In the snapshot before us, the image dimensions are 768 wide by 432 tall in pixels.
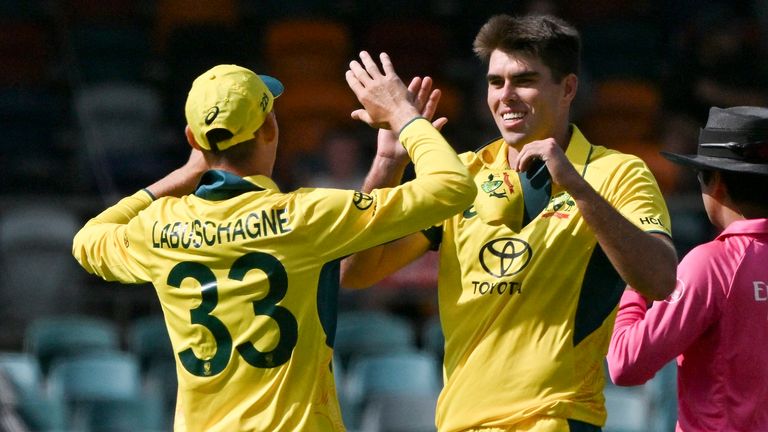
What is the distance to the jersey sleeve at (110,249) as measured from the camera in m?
4.42

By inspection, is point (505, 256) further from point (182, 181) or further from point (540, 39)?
point (182, 181)

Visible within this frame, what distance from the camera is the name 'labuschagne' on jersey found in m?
4.19

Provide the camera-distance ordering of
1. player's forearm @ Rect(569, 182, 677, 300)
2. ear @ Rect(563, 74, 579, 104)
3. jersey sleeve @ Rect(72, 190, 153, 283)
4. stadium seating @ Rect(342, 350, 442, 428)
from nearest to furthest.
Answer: player's forearm @ Rect(569, 182, 677, 300)
jersey sleeve @ Rect(72, 190, 153, 283)
ear @ Rect(563, 74, 579, 104)
stadium seating @ Rect(342, 350, 442, 428)

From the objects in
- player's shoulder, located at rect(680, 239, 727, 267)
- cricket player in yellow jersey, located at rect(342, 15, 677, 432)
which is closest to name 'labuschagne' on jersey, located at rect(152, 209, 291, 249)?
cricket player in yellow jersey, located at rect(342, 15, 677, 432)

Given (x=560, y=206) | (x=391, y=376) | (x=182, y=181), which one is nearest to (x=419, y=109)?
(x=560, y=206)

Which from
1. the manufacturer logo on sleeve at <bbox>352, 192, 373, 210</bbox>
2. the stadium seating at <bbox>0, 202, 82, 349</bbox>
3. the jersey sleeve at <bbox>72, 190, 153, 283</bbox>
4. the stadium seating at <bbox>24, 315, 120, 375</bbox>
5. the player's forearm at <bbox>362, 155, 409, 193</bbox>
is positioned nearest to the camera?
the manufacturer logo on sleeve at <bbox>352, 192, 373, 210</bbox>

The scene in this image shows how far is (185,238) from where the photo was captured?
168 inches

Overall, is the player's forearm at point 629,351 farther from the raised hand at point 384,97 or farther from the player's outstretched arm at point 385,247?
the raised hand at point 384,97

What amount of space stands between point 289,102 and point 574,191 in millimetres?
7751

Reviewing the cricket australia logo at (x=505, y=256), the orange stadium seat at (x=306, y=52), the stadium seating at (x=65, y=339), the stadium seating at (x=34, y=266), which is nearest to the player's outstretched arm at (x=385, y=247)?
the cricket australia logo at (x=505, y=256)

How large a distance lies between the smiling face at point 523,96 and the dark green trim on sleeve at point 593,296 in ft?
1.33

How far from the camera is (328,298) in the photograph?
4.29 meters

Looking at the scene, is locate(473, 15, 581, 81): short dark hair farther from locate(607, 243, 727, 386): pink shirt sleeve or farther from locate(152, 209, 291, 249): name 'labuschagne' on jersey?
locate(152, 209, 291, 249): name 'labuschagne' on jersey

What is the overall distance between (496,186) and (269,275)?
2.30 ft
